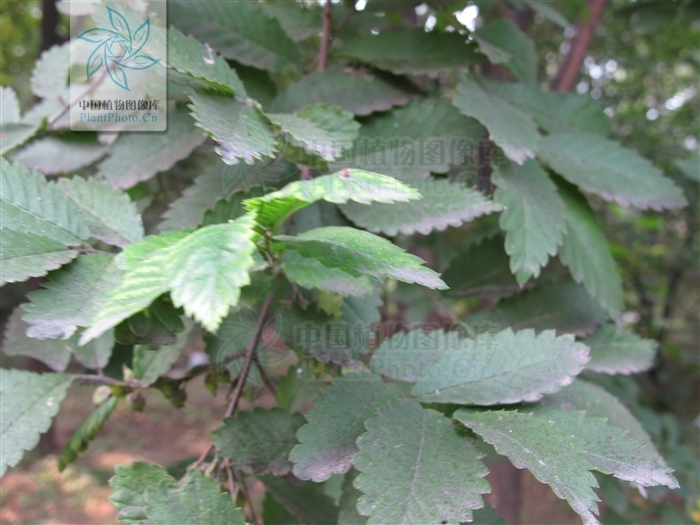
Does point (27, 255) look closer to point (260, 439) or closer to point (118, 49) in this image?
point (260, 439)

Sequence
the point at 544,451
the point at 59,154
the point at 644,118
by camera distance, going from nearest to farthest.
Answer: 1. the point at 544,451
2. the point at 59,154
3. the point at 644,118

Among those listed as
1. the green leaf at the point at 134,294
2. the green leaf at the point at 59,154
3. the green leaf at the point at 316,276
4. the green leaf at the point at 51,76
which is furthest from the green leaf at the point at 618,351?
the green leaf at the point at 51,76

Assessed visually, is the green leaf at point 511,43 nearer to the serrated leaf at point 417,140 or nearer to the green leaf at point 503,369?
the serrated leaf at point 417,140

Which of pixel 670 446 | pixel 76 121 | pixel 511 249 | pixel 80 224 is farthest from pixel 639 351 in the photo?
pixel 670 446

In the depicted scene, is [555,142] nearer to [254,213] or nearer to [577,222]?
[577,222]

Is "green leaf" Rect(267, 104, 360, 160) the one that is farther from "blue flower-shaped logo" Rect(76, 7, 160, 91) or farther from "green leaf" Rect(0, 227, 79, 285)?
"green leaf" Rect(0, 227, 79, 285)

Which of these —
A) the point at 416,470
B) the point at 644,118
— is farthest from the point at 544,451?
the point at 644,118

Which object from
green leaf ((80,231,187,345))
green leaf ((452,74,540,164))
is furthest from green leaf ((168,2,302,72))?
green leaf ((80,231,187,345))
